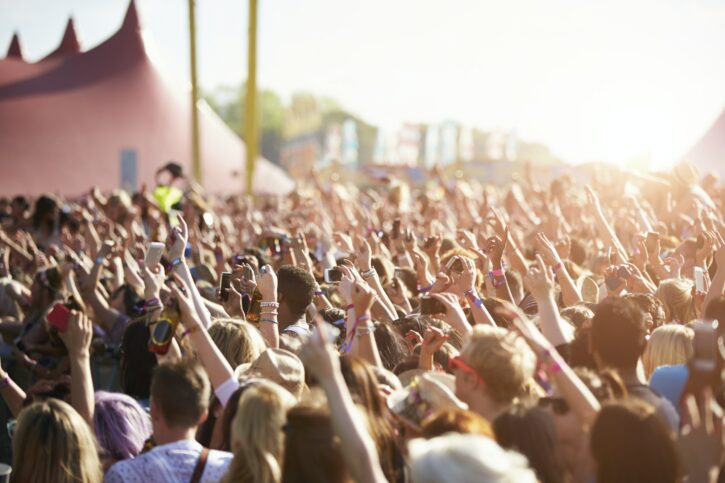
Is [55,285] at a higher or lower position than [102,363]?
higher

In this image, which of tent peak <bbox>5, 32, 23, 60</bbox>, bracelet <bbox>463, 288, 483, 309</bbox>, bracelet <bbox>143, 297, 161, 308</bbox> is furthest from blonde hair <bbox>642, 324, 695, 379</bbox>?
tent peak <bbox>5, 32, 23, 60</bbox>

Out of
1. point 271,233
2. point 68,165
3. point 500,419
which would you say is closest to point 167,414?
point 500,419

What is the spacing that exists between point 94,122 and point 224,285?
24.0 metres

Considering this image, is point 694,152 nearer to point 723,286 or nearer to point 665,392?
point 723,286

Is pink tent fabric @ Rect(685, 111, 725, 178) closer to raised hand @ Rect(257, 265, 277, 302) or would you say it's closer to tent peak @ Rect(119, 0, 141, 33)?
raised hand @ Rect(257, 265, 277, 302)

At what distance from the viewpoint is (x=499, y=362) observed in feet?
11.3

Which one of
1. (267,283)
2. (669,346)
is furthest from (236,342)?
(669,346)

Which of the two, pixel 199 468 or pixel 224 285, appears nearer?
pixel 199 468

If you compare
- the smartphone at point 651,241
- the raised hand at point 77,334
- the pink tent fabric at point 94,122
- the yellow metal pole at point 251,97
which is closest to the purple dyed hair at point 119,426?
the raised hand at point 77,334

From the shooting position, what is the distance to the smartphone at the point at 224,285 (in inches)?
237

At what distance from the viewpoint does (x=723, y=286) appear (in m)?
5.00

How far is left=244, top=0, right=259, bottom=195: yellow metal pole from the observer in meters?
22.3

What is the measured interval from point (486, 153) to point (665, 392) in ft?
158

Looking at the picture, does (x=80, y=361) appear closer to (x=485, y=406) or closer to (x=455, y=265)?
(x=485, y=406)
